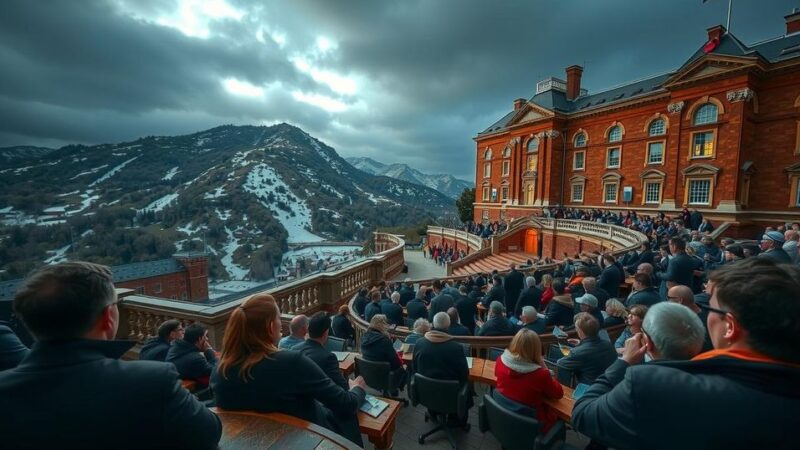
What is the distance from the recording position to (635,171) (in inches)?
1014

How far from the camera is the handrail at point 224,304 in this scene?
526 cm

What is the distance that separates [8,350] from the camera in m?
2.22

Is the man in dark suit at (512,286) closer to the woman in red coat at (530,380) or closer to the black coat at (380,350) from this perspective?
the black coat at (380,350)

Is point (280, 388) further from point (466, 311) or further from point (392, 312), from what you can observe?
point (466, 311)

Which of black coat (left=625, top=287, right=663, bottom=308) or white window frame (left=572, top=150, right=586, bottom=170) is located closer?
black coat (left=625, top=287, right=663, bottom=308)

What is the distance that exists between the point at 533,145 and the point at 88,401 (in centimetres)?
3614

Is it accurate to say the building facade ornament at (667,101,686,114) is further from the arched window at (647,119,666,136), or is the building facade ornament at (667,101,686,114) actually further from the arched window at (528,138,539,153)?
the arched window at (528,138,539,153)

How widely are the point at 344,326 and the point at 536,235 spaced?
874 inches

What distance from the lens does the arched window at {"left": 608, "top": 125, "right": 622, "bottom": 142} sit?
2714cm

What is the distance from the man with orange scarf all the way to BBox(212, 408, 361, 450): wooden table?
159cm

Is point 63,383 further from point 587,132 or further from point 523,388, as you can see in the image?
point 587,132

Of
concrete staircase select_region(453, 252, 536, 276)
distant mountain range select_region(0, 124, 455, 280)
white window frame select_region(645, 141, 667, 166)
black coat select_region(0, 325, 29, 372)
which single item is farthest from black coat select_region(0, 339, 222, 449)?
distant mountain range select_region(0, 124, 455, 280)

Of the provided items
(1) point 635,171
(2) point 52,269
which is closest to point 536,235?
(1) point 635,171

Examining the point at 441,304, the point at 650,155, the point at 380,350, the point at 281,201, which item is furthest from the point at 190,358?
the point at 281,201
